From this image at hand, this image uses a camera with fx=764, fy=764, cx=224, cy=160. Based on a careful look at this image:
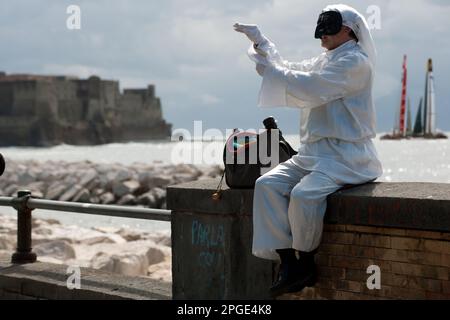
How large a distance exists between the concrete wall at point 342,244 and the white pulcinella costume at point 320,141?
5.7 inches

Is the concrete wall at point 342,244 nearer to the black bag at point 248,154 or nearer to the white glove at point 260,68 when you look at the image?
the black bag at point 248,154

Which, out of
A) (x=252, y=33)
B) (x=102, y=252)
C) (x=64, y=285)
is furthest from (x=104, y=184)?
(x=252, y=33)

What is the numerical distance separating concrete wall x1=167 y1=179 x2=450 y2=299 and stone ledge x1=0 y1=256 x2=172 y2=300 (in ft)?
1.90

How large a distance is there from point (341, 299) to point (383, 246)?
1.45 ft

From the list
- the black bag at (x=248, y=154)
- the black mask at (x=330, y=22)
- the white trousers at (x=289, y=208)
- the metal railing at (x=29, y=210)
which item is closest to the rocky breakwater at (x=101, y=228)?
the metal railing at (x=29, y=210)

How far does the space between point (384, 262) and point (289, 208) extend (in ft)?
1.98

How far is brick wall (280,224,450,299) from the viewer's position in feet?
13.3

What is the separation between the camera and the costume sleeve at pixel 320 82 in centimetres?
433

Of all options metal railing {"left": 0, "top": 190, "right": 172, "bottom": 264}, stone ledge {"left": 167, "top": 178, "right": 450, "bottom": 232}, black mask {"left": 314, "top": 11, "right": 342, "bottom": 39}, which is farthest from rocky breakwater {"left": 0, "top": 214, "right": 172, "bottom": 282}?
black mask {"left": 314, "top": 11, "right": 342, "bottom": 39}

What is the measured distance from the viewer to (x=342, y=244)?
4387 millimetres

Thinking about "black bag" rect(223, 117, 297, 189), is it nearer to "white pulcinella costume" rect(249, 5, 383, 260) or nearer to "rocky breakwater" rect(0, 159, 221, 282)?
"white pulcinella costume" rect(249, 5, 383, 260)
